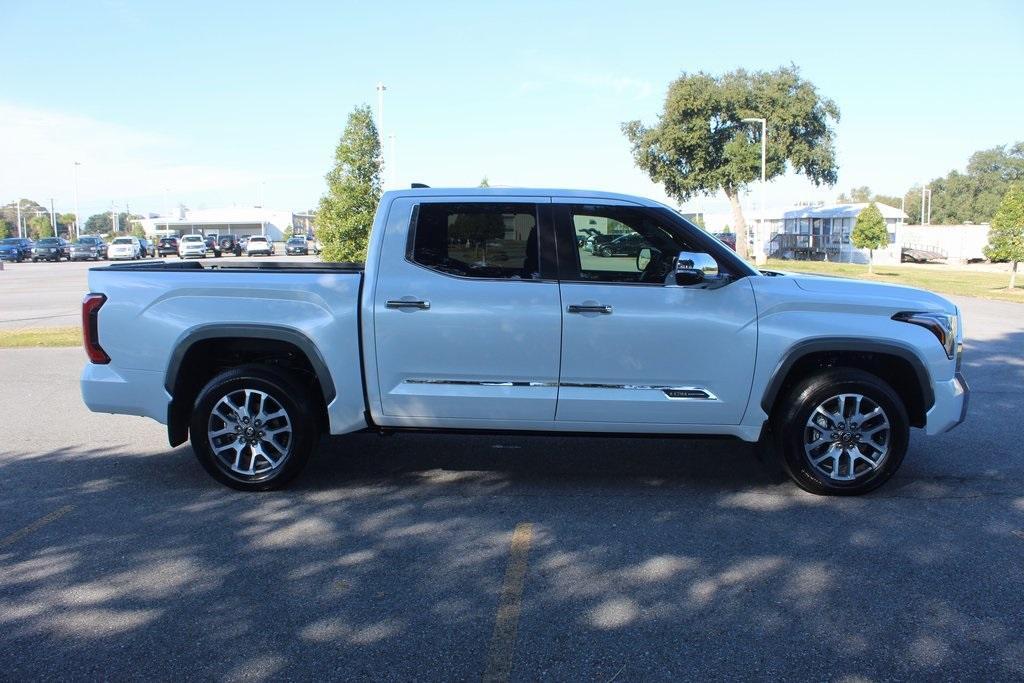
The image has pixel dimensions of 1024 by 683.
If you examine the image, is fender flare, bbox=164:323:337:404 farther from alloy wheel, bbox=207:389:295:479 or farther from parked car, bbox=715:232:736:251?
parked car, bbox=715:232:736:251

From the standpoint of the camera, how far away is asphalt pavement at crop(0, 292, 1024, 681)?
11.4 feet

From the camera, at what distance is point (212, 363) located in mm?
5781

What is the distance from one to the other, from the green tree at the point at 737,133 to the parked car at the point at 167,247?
36599 millimetres

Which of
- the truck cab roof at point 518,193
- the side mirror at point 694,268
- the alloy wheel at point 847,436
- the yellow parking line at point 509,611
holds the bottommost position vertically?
the yellow parking line at point 509,611

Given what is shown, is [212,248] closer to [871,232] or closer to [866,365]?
[871,232]

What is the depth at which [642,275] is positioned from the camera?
17.8ft

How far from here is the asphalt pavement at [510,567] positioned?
3.46 meters

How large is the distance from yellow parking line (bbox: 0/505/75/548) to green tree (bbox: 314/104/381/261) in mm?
10570

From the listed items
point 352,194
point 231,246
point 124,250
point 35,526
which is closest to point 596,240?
point 35,526

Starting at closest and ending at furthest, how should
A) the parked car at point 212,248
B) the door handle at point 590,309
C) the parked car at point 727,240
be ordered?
the door handle at point 590,309 < the parked car at point 727,240 < the parked car at point 212,248

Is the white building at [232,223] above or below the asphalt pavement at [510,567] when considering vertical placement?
above

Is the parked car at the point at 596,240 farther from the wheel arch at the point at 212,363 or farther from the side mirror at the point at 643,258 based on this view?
the wheel arch at the point at 212,363

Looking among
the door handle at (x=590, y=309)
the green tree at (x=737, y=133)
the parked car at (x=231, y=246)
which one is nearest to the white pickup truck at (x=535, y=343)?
the door handle at (x=590, y=309)

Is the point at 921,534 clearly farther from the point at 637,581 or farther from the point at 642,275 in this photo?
the point at 642,275
